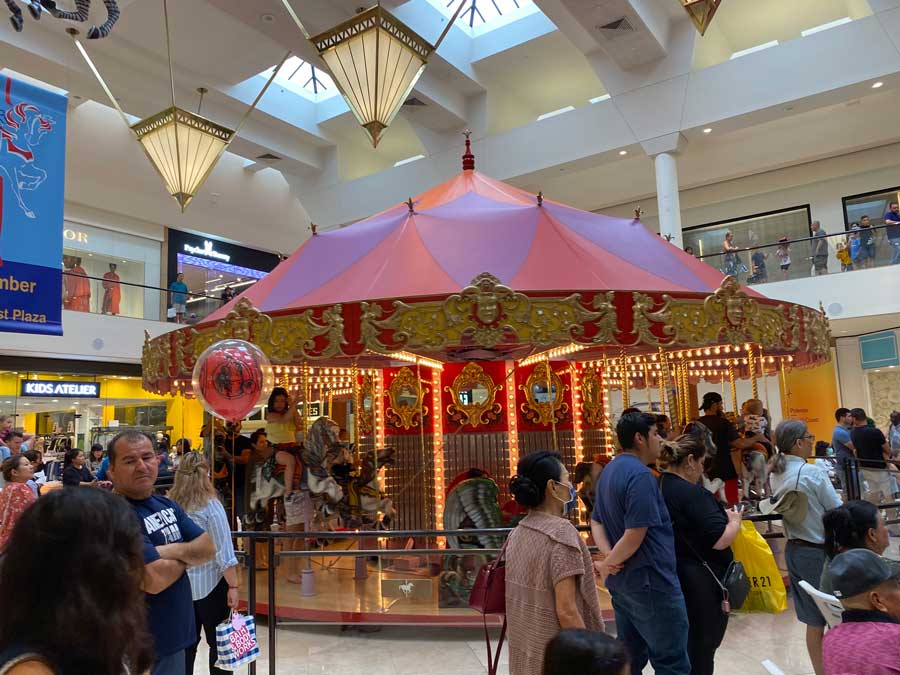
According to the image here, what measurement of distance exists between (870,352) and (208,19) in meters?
15.4

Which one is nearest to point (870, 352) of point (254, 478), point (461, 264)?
point (461, 264)

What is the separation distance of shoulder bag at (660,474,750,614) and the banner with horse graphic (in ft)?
12.3

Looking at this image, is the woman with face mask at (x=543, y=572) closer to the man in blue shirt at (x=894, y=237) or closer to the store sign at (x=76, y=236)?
the man in blue shirt at (x=894, y=237)

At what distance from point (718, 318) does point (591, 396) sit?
2281 mm

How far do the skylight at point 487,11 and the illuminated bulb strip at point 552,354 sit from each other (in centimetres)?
1057

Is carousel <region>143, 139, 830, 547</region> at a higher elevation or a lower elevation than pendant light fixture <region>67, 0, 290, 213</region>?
lower

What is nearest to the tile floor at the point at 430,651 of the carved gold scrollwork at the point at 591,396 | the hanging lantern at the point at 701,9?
the carved gold scrollwork at the point at 591,396

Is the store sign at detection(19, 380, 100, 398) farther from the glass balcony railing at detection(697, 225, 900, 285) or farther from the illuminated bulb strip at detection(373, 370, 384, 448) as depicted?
the glass balcony railing at detection(697, 225, 900, 285)

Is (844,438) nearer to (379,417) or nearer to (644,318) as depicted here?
(644,318)

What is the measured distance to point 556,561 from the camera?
2461 millimetres

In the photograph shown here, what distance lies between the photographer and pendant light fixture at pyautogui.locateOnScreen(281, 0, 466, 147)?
274 inches

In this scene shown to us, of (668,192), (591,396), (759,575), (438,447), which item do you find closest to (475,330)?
(438,447)

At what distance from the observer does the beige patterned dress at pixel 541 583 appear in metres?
2.46

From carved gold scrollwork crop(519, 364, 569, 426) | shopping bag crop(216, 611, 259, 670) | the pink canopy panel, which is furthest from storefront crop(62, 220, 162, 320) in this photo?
shopping bag crop(216, 611, 259, 670)
